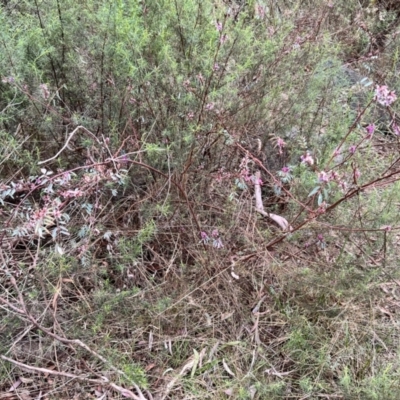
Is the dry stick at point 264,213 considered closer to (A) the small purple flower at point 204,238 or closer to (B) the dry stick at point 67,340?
(A) the small purple flower at point 204,238

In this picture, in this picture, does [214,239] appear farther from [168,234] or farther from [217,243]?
[168,234]

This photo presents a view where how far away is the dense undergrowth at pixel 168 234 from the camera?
1.99 meters

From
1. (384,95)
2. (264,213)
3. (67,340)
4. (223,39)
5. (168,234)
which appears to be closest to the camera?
(67,340)

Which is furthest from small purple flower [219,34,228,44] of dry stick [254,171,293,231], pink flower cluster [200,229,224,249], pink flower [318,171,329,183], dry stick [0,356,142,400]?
dry stick [0,356,142,400]

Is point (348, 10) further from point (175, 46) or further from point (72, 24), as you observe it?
point (72, 24)

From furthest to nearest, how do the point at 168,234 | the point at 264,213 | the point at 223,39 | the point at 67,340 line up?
→ the point at 264,213
the point at 168,234
the point at 223,39
the point at 67,340

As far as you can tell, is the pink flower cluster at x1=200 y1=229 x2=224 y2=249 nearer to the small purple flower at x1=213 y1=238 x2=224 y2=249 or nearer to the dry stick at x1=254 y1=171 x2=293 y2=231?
the small purple flower at x1=213 y1=238 x2=224 y2=249

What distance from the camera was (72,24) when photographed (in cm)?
229

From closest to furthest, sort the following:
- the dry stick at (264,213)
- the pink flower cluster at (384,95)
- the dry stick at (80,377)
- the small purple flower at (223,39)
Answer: the dry stick at (80,377) → the pink flower cluster at (384,95) → the small purple flower at (223,39) → the dry stick at (264,213)

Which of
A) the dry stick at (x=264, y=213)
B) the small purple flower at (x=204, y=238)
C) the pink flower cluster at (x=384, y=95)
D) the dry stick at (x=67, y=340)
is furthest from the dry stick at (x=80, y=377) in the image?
the pink flower cluster at (x=384, y=95)

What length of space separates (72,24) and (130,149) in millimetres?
698

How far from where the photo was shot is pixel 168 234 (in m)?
2.39

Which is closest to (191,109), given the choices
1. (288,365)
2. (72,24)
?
(72,24)

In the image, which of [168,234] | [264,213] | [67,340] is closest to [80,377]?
[67,340]
